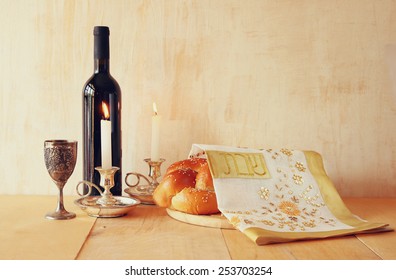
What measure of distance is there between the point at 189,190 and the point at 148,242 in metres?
0.17

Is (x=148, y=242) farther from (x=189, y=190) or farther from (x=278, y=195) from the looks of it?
(x=278, y=195)

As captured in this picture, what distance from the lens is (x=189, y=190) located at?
40.5 inches

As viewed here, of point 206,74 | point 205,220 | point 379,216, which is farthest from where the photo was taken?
point 206,74

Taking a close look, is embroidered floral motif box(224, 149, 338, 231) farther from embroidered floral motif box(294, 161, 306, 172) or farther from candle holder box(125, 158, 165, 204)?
candle holder box(125, 158, 165, 204)

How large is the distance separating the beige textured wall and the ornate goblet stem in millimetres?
260

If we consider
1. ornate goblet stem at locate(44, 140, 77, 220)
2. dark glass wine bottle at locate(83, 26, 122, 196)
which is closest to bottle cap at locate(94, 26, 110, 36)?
dark glass wine bottle at locate(83, 26, 122, 196)

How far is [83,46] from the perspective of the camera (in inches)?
50.5

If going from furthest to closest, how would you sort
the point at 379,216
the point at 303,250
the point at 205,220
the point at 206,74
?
the point at 206,74 → the point at 379,216 → the point at 205,220 → the point at 303,250

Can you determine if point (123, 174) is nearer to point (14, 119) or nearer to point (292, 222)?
point (14, 119)

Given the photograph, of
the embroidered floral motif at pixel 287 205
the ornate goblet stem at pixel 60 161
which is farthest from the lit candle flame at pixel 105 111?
the embroidered floral motif at pixel 287 205

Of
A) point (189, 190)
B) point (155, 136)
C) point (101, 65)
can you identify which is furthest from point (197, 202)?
point (101, 65)

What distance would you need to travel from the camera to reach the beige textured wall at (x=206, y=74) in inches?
50.4

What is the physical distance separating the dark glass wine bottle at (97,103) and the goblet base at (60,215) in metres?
0.13

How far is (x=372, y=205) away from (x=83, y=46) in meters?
0.72
